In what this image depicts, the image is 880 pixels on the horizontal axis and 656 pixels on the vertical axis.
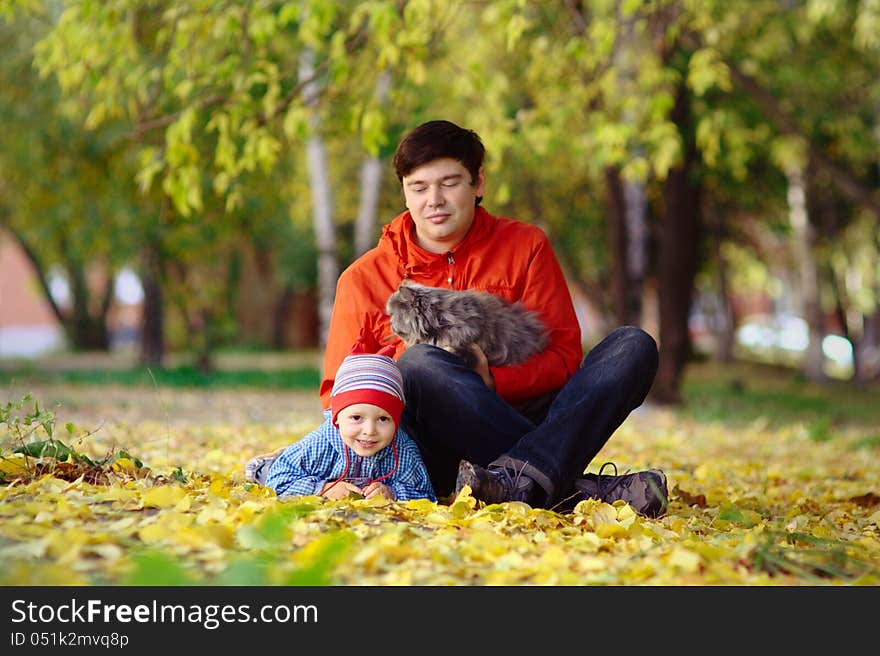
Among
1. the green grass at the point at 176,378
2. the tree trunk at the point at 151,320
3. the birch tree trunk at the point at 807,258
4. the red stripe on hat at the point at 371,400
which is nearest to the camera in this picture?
the red stripe on hat at the point at 371,400

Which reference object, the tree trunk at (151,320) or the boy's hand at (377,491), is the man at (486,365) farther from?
the tree trunk at (151,320)

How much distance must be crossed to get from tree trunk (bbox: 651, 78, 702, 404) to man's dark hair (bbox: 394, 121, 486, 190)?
8126mm

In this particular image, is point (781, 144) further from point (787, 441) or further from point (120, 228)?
point (120, 228)

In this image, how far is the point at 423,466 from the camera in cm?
396

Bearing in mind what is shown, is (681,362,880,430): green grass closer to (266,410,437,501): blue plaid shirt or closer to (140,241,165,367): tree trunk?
(266,410,437,501): blue plaid shirt

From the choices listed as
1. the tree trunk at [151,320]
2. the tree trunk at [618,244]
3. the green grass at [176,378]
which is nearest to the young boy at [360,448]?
the tree trunk at [618,244]

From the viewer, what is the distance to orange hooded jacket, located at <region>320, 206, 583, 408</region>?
13.4 ft

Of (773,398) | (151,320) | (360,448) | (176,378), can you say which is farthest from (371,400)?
(151,320)

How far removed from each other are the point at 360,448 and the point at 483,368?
22.3 inches

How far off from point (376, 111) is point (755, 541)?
394 cm

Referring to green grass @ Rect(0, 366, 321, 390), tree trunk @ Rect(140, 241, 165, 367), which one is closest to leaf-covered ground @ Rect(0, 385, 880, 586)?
green grass @ Rect(0, 366, 321, 390)

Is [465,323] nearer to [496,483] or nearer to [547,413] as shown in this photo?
[547,413]

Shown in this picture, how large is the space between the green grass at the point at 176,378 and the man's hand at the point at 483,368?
31.8ft

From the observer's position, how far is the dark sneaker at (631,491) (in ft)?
13.0
